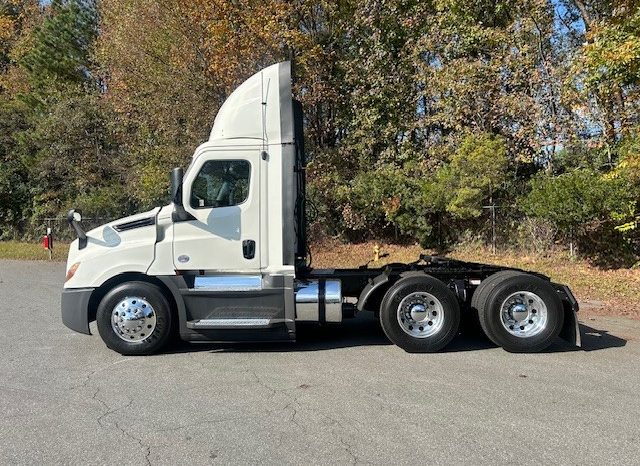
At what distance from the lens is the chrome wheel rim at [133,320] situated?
644cm

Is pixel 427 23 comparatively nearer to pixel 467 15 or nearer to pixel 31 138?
pixel 467 15

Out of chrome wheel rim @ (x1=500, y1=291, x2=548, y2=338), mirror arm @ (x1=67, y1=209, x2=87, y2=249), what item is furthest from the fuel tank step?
chrome wheel rim @ (x1=500, y1=291, x2=548, y2=338)

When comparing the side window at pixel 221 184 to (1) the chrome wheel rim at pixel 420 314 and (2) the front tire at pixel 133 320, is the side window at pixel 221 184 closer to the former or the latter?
(2) the front tire at pixel 133 320

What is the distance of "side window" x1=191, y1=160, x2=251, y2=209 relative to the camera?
655 cm

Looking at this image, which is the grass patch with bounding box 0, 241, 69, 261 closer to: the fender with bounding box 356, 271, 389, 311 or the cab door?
the cab door

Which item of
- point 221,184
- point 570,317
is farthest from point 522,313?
point 221,184

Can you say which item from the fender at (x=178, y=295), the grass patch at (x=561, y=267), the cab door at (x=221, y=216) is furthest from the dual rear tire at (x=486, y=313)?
the grass patch at (x=561, y=267)

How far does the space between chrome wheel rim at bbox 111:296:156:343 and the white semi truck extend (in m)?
0.01

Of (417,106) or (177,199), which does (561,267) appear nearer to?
(417,106)

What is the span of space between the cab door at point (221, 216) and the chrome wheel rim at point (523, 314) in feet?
10.1

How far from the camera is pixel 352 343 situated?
277 inches

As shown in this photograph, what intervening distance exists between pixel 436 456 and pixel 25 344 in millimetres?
5716

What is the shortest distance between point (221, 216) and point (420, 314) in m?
2.69

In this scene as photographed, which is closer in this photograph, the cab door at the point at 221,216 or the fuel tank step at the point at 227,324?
the fuel tank step at the point at 227,324
